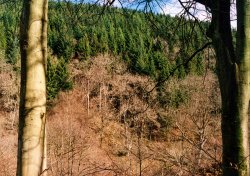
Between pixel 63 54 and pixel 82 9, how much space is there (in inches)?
1817

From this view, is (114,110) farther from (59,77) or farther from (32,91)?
(32,91)

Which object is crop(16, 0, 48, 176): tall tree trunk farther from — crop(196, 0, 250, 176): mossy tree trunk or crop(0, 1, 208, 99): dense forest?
crop(196, 0, 250, 176): mossy tree trunk

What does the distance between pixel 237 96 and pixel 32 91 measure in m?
1.28

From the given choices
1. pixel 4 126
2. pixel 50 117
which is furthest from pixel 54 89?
pixel 4 126

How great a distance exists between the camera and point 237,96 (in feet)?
8.04

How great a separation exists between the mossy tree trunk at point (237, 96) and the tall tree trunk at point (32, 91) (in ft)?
3.78

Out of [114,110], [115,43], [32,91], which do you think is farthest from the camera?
[115,43]

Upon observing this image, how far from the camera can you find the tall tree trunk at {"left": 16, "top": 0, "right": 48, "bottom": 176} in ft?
7.64

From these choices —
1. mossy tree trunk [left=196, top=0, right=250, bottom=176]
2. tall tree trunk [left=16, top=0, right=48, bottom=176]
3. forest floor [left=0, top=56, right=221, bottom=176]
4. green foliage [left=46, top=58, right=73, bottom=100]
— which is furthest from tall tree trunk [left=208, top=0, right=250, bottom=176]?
green foliage [left=46, top=58, right=73, bottom=100]

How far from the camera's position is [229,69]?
97.3 inches

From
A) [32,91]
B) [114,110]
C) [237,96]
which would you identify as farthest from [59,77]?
[237,96]

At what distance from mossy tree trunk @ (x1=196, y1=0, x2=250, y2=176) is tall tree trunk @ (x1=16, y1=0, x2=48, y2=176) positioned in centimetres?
115

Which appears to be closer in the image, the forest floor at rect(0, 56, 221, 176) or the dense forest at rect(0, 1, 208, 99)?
the dense forest at rect(0, 1, 208, 99)

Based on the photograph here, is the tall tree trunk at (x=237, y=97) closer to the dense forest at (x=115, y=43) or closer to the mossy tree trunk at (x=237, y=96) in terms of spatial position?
the mossy tree trunk at (x=237, y=96)
